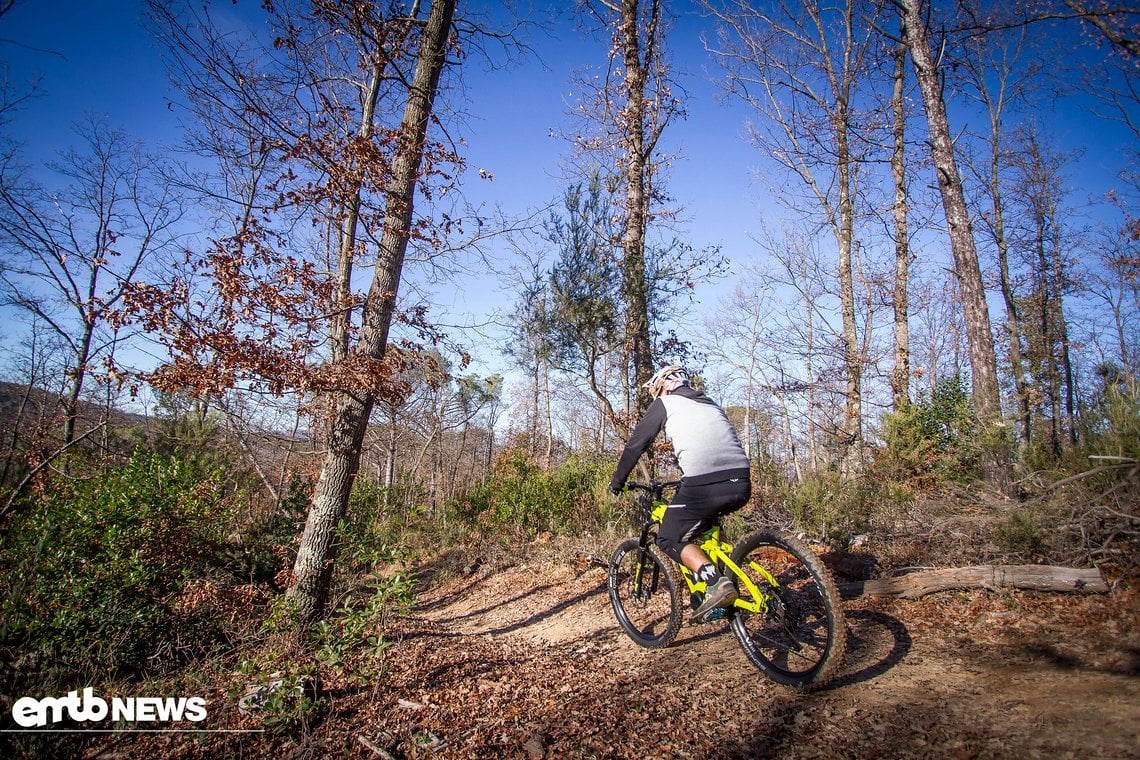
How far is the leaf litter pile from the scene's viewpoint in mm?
2123

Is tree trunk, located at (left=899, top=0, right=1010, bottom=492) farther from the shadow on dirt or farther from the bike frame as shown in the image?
the bike frame

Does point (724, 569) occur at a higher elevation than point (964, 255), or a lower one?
lower

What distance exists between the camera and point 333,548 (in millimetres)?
4691

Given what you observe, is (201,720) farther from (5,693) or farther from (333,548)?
(333,548)

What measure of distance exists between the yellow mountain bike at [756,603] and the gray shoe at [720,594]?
6cm

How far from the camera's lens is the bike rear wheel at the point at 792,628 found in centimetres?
257

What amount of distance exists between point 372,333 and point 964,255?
7.74 metres

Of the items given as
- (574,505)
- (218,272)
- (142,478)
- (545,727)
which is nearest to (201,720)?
(545,727)

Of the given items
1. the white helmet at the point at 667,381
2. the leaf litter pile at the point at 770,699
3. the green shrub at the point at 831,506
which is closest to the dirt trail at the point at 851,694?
the leaf litter pile at the point at 770,699

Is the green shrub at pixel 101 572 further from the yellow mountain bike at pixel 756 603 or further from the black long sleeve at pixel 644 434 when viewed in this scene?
the black long sleeve at pixel 644 434

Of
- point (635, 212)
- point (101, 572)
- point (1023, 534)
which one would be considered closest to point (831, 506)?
point (1023, 534)

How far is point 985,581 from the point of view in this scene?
139 inches

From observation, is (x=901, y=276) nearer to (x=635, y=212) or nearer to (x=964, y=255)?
(x=964, y=255)

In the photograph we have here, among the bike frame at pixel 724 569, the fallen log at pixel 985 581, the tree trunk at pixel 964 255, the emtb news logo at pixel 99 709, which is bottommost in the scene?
the emtb news logo at pixel 99 709
